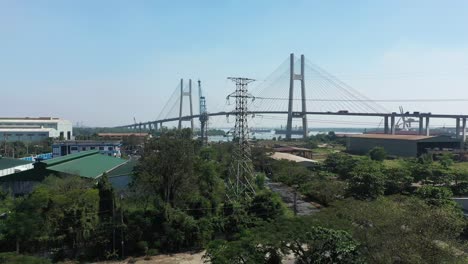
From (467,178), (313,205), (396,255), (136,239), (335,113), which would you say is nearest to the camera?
(396,255)

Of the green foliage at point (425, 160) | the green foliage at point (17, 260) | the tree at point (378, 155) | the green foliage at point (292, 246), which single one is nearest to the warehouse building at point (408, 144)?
the tree at point (378, 155)

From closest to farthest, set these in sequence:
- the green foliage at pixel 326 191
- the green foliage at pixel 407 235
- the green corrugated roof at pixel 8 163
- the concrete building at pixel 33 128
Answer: the green foliage at pixel 407 235 → the green foliage at pixel 326 191 → the green corrugated roof at pixel 8 163 → the concrete building at pixel 33 128

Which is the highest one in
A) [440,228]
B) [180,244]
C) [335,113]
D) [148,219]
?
[335,113]

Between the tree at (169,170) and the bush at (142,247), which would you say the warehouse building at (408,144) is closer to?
the tree at (169,170)

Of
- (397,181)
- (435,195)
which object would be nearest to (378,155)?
(397,181)

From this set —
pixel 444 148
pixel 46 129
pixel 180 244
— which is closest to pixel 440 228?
pixel 180 244

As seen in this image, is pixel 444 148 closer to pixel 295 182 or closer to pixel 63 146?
pixel 295 182
